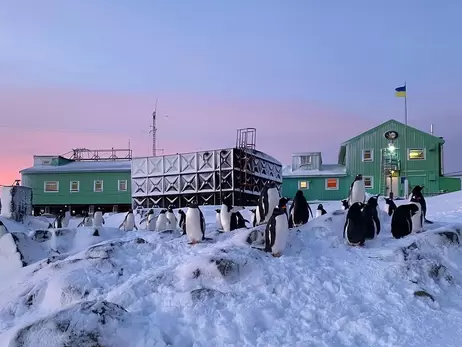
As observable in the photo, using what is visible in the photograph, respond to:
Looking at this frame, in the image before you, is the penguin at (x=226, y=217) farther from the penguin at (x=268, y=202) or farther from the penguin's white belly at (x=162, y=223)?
the penguin's white belly at (x=162, y=223)

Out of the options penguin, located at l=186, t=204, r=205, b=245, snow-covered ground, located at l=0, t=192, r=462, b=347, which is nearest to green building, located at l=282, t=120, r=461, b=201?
snow-covered ground, located at l=0, t=192, r=462, b=347

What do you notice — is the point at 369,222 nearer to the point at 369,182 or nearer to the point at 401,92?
the point at 369,182

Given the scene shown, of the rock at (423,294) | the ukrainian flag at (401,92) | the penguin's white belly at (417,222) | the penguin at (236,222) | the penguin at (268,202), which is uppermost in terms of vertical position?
the ukrainian flag at (401,92)

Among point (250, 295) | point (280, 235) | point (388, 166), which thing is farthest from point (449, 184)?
point (250, 295)

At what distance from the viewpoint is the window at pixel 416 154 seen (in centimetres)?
4003

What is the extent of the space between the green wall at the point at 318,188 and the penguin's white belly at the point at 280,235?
3166 cm

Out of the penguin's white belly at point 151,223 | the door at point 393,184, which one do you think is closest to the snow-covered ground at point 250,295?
the penguin's white belly at point 151,223

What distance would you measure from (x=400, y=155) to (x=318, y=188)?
662cm

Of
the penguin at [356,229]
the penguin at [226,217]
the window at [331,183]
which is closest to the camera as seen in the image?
the penguin at [356,229]

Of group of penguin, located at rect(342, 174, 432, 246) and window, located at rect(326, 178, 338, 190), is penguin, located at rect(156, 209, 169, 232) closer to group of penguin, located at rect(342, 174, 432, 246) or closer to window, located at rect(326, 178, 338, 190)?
group of penguin, located at rect(342, 174, 432, 246)

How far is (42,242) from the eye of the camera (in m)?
16.3

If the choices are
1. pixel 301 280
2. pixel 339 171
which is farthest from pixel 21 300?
pixel 339 171

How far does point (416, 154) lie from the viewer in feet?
132

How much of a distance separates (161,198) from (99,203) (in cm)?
1161
